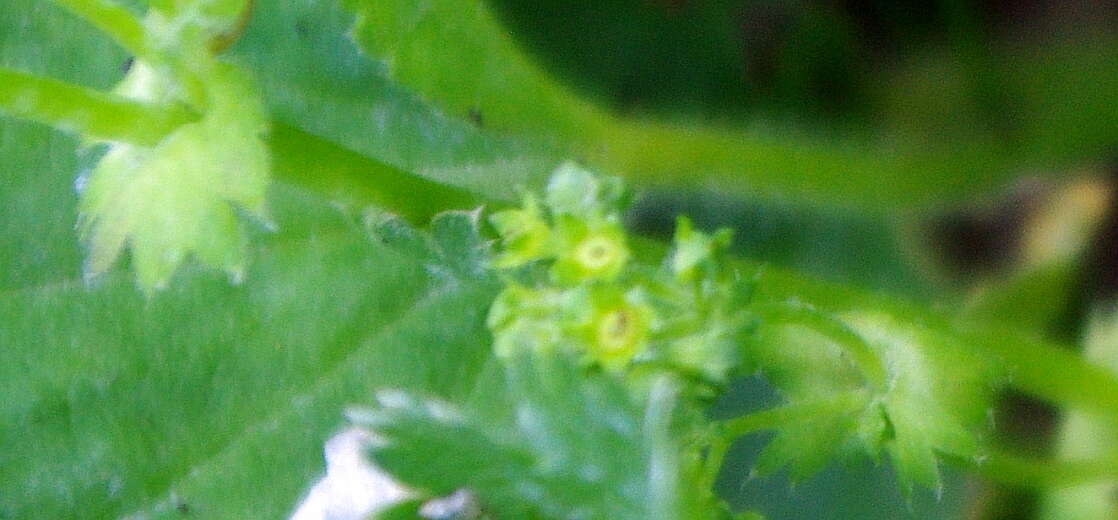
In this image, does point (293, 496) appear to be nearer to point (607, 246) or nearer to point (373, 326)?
point (373, 326)

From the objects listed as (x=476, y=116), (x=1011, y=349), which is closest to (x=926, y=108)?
(x=1011, y=349)

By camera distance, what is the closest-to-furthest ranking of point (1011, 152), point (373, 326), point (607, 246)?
point (607, 246)
point (373, 326)
point (1011, 152)

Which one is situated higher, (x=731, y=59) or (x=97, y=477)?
(x=731, y=59)

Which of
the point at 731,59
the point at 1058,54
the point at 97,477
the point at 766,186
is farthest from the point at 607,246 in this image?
the point at 1058,54

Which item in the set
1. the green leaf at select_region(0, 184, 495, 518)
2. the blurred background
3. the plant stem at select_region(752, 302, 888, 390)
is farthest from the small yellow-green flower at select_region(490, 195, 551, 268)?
the blurred background

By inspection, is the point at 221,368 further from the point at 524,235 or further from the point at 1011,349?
the point at 1011,349

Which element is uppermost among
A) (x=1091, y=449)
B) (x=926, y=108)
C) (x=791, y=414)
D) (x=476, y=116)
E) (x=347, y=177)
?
(x=926, y=108)

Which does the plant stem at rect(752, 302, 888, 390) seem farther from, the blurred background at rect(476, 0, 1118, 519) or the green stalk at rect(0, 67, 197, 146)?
the blurred background at rect(476, 0, 1118, 519)
